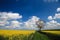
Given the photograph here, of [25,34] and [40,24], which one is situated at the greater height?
[40,24]

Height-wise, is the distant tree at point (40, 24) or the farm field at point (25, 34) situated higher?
the distant tree at point (40, 24)

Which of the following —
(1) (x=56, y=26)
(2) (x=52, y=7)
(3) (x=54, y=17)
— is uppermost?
(2) (x=52, y=7)

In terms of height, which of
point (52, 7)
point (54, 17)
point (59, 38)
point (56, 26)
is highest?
point (52, 7)

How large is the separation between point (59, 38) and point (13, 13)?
831 mm

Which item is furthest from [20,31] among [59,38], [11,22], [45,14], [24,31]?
[59,38]

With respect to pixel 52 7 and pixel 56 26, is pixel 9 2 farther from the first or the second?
pixel 56 26

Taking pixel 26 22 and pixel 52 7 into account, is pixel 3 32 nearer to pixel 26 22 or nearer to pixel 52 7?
pixel 26 22

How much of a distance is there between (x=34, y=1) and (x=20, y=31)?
1.75ft

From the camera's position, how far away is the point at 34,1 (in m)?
2.35

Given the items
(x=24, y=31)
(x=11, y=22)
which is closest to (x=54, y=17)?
(x=24, y=31)

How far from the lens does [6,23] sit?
233cm

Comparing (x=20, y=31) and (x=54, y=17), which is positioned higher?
(x=54, y=17)

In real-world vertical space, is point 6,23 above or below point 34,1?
A: below

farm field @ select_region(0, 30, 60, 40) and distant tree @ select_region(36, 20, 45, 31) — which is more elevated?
distant tree @ select_region(36, 20, 45, 31)
